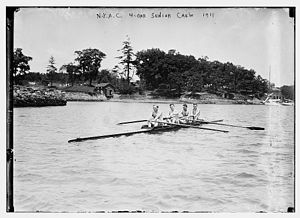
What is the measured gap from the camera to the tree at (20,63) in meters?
2.32

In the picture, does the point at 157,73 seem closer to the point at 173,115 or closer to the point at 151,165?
the point at 173,115

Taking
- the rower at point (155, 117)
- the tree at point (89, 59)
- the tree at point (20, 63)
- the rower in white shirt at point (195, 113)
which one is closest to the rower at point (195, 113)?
the rower in white shirt at point (195, 113)

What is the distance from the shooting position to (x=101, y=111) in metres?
2.42

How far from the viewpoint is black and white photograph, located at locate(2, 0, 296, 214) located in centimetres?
229

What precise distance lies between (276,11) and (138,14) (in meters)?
0.71

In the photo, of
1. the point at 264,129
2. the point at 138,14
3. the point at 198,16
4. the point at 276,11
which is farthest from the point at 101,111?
the point at 276,11

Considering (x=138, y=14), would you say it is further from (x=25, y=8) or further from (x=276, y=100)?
(x=276, y=100)

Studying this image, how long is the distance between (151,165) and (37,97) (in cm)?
72

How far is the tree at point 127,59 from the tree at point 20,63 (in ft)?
1.58

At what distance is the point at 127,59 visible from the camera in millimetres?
2393

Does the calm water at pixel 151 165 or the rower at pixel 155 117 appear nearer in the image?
the calm water at pixel 151 165

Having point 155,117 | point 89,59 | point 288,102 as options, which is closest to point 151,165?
point 155,117

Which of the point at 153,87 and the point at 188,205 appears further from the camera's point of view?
the point at 153,87

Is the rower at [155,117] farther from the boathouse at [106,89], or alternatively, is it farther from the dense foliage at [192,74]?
the boathouse at [106,89]
